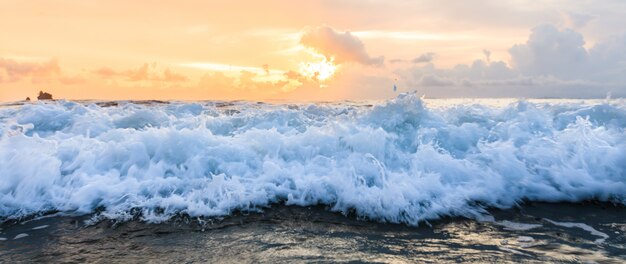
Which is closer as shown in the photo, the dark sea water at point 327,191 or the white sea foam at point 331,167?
the dark sea water at point 327,191

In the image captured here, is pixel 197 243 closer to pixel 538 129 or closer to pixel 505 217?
pixel 505 217

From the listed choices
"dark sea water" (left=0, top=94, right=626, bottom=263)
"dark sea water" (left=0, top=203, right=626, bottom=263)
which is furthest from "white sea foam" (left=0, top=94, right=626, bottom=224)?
"dark sea water" (left=0, top=203, right=626, bottom=263)

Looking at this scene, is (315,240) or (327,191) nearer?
(315,240)

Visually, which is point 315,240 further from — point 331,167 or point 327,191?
point 331,167

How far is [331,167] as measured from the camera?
8.52 meters

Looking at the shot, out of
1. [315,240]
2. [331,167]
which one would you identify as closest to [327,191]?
[331,167]

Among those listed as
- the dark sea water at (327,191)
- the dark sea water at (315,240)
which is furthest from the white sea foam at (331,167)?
the dark sea water at (315,240)

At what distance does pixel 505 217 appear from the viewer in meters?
6.95

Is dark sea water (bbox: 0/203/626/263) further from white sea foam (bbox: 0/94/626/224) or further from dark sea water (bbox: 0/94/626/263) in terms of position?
white sea foam (bbox: 0/94/626/224)

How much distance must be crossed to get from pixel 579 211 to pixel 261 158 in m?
6.43

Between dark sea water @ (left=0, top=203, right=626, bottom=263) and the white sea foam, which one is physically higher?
the white sea foam

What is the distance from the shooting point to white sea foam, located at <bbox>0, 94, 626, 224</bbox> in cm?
716

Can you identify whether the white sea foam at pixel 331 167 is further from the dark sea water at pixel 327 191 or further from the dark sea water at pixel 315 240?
the dark sea water at pixel 315 240

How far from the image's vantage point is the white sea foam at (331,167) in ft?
23.5
